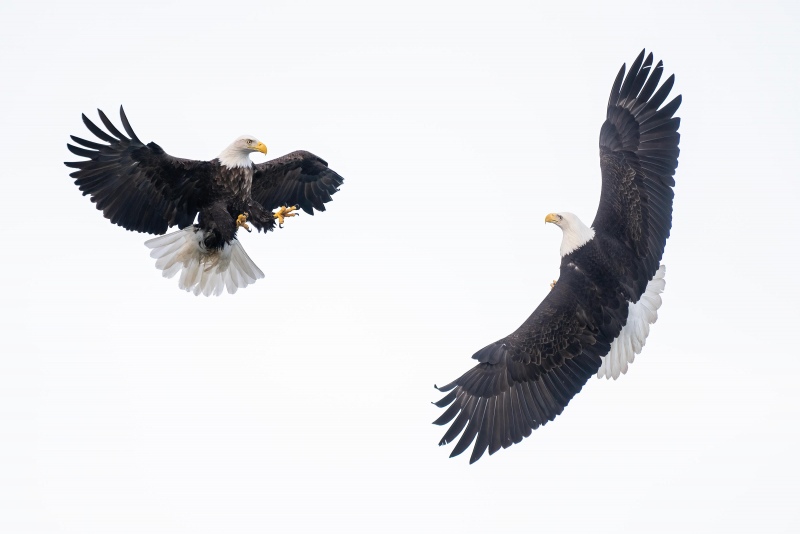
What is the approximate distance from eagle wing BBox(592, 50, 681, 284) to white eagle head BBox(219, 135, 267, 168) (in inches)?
108

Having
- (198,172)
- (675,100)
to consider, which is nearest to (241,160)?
(198,172)

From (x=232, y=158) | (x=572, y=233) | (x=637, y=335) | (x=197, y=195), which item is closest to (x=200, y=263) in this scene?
(x=197, y=195)

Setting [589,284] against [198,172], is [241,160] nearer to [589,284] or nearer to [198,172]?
[198,172]

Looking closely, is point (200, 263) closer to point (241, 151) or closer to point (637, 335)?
point (241, 151)

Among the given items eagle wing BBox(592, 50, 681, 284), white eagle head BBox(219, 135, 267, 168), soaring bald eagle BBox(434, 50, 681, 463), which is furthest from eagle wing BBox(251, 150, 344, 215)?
eagle wing BBox(592, 50, 681, 284)

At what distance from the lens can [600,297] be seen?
8961mm

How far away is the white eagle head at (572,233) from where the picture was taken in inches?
360

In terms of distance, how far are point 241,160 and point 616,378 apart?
344cm

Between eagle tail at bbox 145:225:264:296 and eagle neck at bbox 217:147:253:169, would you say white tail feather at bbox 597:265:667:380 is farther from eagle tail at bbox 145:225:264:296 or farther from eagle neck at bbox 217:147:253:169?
eagle neck at bbox 217:147:253:169

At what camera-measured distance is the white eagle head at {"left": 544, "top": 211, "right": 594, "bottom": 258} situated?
914 centimetres

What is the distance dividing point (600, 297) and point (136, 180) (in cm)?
366

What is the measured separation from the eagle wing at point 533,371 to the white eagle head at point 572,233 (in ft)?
0.83

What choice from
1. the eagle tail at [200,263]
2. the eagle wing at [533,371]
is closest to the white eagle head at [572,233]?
the eagle wing at [533,371]

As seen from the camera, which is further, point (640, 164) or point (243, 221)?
point (243, 221)
